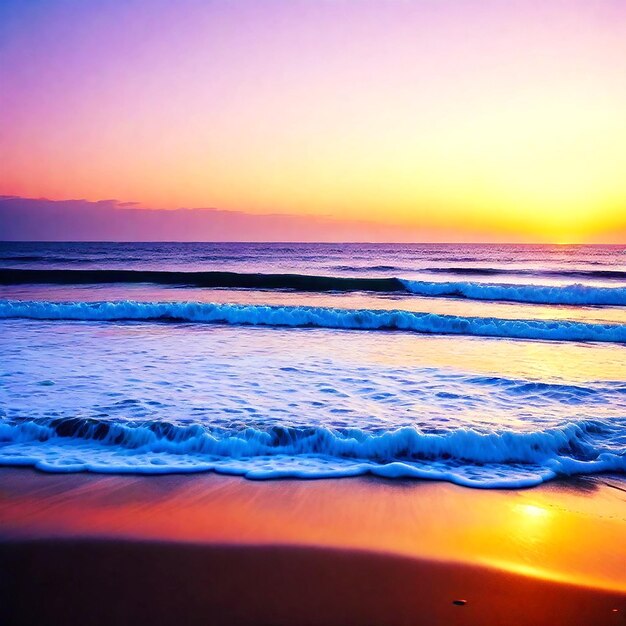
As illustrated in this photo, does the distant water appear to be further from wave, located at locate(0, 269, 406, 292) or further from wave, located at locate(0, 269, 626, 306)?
wave, located at locate(0, 269, 406, 292)

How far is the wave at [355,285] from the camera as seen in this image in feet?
63.7

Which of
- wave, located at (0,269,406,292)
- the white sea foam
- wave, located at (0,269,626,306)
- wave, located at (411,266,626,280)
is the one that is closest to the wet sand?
the white sea foam

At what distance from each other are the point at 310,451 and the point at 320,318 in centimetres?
895

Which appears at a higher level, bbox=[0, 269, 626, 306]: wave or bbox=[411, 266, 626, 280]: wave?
bbox=[411, 266, 626, 280]: wave

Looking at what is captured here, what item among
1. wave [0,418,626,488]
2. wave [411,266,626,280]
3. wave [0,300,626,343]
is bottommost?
wave [0,300,626,343]

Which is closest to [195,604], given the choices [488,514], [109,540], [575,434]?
[109,540]

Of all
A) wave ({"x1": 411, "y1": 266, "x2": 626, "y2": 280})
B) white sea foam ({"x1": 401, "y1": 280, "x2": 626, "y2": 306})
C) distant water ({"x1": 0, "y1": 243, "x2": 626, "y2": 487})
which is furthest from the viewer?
wave ({"x1": 411, "y1": 266, "x2": 626, "y2": 280})

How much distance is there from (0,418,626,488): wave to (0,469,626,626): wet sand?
6.9 inches

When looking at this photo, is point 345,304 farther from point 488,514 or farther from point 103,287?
point 488,514

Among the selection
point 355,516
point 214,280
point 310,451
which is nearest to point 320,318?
point 310,451

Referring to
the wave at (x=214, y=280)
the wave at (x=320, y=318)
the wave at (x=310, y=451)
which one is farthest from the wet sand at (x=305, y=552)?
the wave at (x=214, y=280)

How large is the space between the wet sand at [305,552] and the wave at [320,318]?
882cm

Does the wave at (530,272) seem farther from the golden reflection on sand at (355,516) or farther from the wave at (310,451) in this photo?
the golden reflection on sand at (355,516)

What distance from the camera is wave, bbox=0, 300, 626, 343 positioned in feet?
40.9
